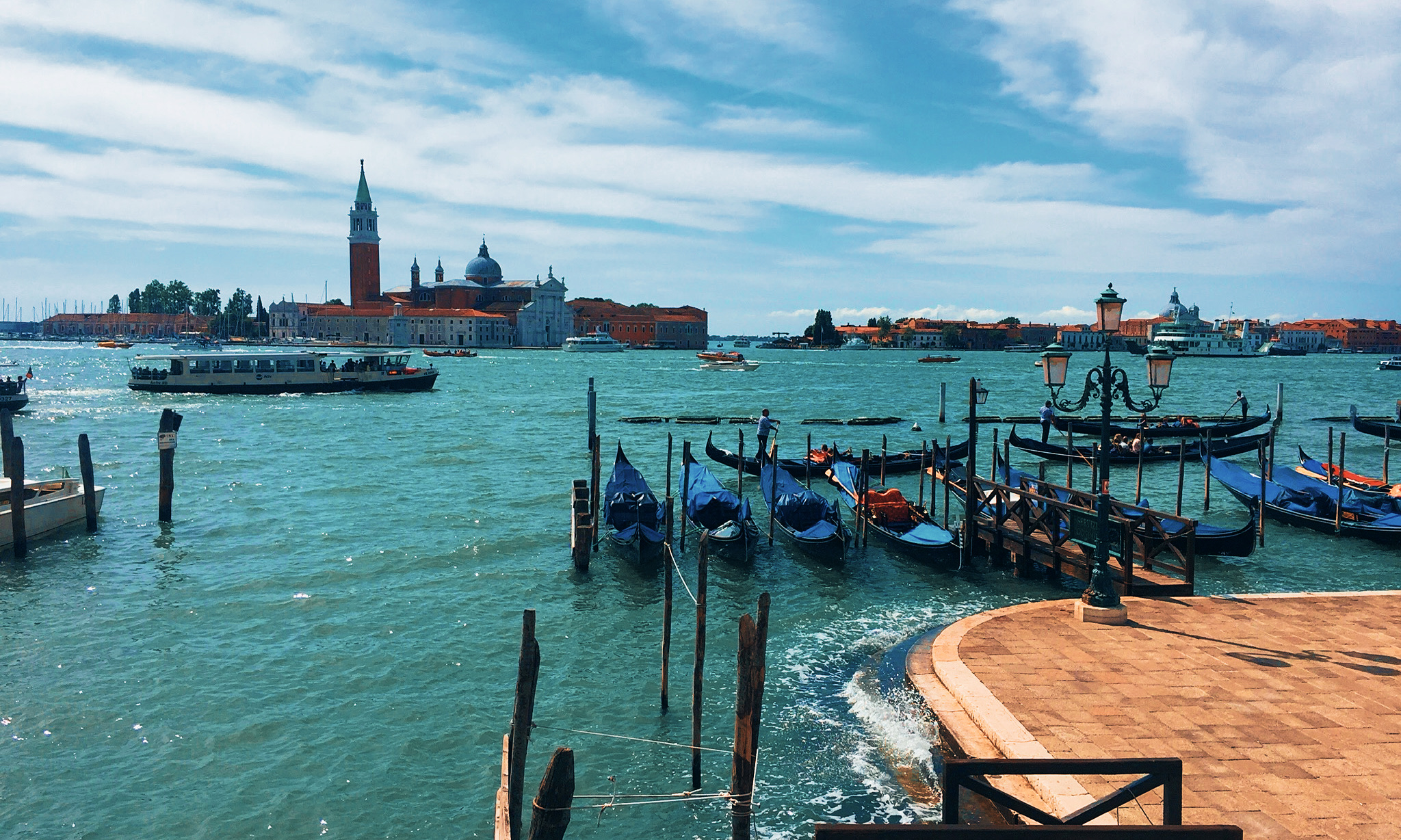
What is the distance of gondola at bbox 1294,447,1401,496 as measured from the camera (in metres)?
18.1

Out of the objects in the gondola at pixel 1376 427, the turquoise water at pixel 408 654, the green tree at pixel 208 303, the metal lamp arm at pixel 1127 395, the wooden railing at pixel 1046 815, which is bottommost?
the turquoise water at pixel 408 654

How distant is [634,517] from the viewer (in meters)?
14.8

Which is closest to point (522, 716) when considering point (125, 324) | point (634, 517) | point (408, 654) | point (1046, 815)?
point (1046, 815)

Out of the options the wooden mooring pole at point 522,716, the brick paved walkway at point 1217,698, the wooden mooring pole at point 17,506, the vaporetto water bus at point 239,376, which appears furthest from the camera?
the vaporetto water bus at point 239,376

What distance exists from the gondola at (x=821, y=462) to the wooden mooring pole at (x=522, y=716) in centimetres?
1575

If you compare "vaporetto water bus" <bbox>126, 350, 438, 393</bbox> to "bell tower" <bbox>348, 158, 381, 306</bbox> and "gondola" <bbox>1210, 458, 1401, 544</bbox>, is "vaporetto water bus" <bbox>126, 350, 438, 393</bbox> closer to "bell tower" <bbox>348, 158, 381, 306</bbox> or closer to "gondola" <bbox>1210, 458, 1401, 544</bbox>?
"gondola" <bbox>1210, 458, 1401, 544</bbox>

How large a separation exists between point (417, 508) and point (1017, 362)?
360 feet

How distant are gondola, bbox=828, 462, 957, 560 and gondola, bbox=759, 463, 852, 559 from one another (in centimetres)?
58

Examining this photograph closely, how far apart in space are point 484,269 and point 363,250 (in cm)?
1756

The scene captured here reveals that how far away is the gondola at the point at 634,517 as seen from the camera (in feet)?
45.5

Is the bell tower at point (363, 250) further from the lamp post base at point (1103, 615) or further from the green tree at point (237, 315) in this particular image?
the lamp post base at point (1103, 615)

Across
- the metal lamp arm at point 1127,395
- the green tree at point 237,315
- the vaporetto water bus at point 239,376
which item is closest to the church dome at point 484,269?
the green tree at point 237,315

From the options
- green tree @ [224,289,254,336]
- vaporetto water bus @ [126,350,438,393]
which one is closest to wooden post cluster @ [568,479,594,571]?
vaporetto water bus @ [126,350,438,393]

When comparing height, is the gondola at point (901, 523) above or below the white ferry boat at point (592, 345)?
below
